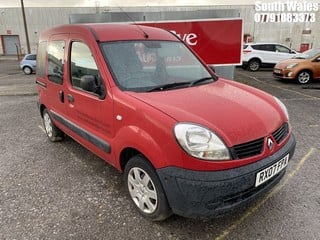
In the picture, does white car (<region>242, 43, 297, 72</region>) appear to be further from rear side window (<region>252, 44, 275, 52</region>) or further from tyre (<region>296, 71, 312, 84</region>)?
tyre (<region>296, 71, 312, 84</region>)

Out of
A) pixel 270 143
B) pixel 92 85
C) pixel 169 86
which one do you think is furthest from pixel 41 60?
pixel 270 143

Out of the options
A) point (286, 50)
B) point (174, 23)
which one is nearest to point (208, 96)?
point (174, 23)

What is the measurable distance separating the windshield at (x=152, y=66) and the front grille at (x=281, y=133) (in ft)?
3.46

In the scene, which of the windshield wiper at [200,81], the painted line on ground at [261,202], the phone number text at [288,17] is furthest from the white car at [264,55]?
the phone number text at [288,17]

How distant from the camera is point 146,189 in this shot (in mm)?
2668

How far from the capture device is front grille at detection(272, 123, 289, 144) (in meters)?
2.54

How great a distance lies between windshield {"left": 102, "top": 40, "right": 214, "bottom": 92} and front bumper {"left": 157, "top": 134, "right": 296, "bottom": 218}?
1.06 metres

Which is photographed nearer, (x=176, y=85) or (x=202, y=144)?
(x=202, y=144)

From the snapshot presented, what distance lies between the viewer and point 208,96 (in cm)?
280

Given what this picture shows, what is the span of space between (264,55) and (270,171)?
49.9ft

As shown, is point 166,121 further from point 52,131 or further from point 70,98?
point 52,131

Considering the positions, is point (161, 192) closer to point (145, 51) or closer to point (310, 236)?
point (310, 236)

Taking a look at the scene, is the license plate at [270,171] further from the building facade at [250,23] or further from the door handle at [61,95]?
the building facade at [250,23]

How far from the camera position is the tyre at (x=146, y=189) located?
96.9 inches
